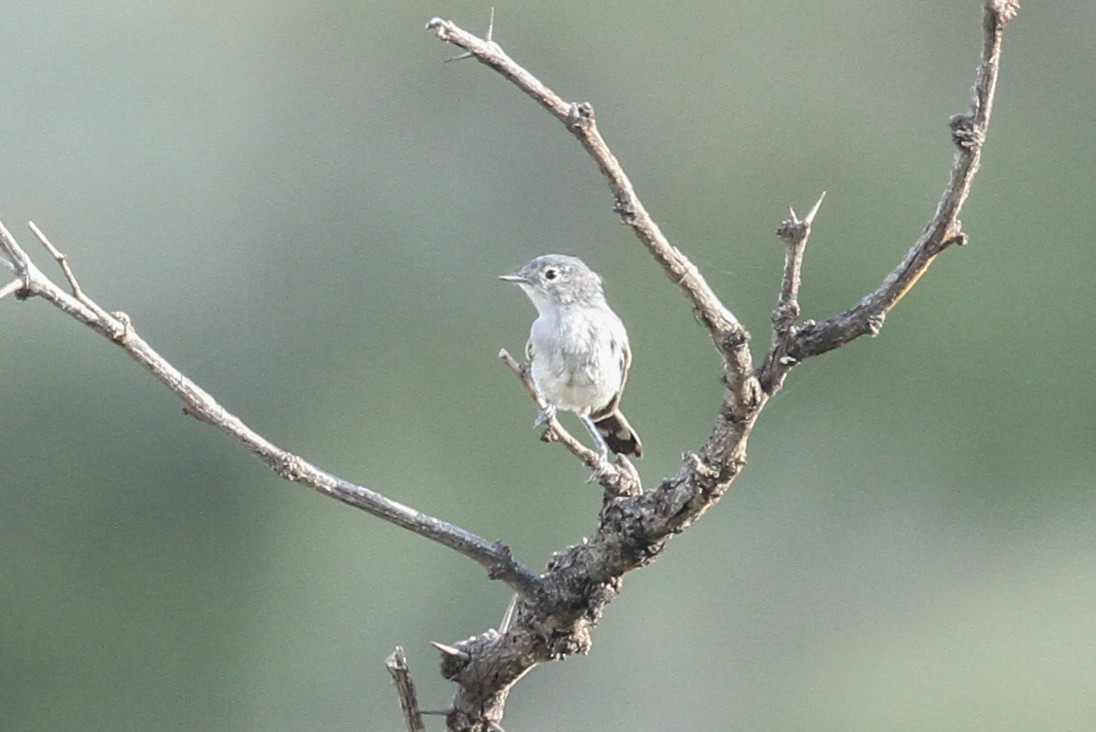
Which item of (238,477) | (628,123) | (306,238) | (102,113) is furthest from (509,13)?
(238,477)

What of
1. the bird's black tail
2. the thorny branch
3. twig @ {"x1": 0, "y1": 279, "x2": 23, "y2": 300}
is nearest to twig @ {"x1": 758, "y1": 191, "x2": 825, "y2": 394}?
the thorny branch

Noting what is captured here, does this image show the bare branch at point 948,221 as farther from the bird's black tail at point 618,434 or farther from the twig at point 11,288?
the bird's black tail at point 618,434

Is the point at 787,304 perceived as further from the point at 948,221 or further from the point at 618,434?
the point at 618,434

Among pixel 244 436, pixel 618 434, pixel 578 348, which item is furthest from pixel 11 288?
pixel 618 434

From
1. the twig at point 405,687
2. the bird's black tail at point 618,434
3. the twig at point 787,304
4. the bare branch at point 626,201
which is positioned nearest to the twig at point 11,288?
the bare branch at point 626,201

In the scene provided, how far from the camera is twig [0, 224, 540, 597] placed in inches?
67.4

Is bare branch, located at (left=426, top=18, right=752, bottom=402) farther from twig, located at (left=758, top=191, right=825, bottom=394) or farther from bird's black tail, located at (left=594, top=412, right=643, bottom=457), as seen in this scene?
bird's black tail, located at (left=594, top=412, right=643, bottom=457)

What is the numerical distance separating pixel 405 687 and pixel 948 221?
1.11 m

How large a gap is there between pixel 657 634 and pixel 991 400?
2283mm

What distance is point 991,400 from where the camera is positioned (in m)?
7.32

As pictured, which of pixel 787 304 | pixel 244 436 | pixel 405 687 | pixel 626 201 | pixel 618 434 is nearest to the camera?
pixel 626 201

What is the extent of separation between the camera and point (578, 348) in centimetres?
294

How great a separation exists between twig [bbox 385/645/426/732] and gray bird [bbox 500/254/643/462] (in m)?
0.77

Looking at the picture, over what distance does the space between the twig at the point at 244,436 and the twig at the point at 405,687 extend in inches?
8.4
